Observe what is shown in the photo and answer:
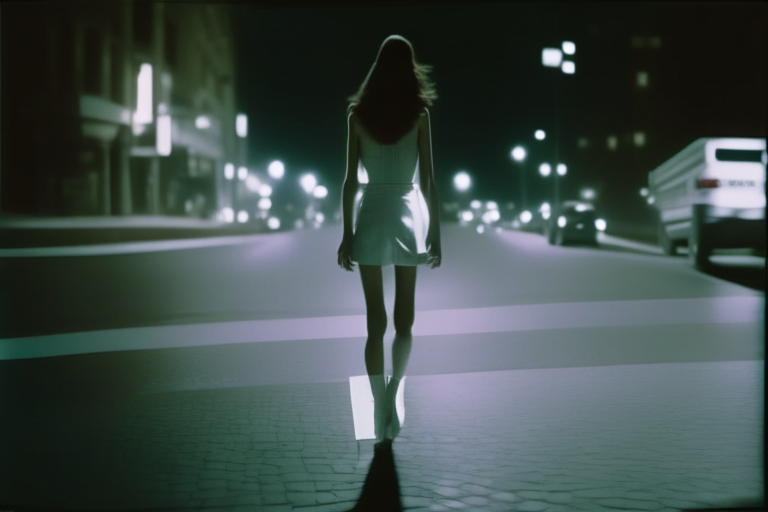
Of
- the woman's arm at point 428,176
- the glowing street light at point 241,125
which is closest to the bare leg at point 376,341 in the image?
the woman's arm at point 428,176

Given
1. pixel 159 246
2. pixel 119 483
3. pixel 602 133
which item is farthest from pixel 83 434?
pixel 602 133

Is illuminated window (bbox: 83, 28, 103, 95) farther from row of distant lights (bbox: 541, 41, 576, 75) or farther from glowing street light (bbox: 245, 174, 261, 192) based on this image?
glowing street light (bbox: 245, 174, 261, 192)

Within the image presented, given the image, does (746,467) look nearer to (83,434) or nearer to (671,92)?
(83,434)

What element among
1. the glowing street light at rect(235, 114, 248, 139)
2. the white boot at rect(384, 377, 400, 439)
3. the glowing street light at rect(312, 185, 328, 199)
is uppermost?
the glowing street light at rect(235, 114, 248, 139)

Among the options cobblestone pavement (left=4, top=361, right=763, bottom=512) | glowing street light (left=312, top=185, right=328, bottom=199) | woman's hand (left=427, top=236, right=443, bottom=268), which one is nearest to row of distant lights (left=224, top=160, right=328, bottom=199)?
glowing street light (left=312, top=185, right=328, bottom=199)

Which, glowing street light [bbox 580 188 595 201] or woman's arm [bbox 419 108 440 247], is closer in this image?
woman's arm [bbox 419 108 440 247]

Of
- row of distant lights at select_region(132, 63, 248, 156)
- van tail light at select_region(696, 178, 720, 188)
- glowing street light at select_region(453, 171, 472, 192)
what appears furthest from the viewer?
glowing street light at select_region(453, 171, 472, 192)

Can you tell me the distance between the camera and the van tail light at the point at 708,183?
1718cm

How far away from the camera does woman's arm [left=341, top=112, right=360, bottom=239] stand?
199 inches

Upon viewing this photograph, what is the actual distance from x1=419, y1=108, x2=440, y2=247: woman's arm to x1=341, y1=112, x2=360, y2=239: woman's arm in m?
0.35

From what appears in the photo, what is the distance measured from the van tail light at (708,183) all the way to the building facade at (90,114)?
25.6 metres

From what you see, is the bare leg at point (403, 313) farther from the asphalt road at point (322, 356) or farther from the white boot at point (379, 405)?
the asphalt road at point (322, 356)

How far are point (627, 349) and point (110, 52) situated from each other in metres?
50.5

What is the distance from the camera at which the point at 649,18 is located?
104 m
